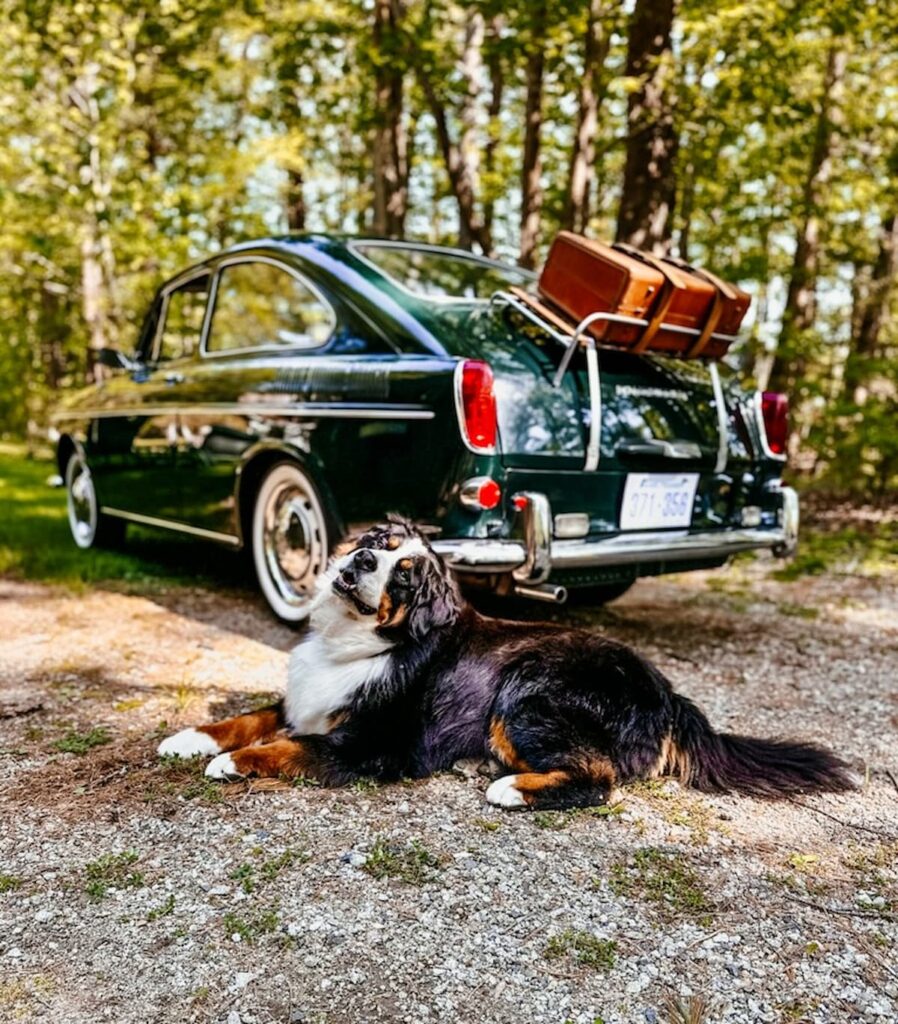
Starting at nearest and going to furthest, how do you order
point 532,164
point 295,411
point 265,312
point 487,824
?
point 487,824 → point 295,411 → point 265,312 → point 532,164

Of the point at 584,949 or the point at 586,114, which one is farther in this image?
the point at 586,114

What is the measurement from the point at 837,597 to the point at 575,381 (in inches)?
135

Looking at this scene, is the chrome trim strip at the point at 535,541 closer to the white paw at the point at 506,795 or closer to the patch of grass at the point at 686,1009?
the white paw at the point at 506,795

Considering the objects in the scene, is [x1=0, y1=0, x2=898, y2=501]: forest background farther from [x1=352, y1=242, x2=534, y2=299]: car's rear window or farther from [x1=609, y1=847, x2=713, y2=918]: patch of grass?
[x1=609, y1=847, x2=713, y2=918]: patch of grass

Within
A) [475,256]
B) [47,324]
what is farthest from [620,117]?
[47,324]

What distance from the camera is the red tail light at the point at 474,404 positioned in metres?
3.62

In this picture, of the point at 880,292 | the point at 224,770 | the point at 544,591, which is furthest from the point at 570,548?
the point at 880,292

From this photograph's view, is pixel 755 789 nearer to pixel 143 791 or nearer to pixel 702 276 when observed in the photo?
pixel 143 791

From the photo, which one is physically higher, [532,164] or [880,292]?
[532,164]

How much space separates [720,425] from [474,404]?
4.85 ft

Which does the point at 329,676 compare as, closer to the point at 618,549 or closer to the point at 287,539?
the point at 618,549

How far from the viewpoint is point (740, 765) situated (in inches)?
117

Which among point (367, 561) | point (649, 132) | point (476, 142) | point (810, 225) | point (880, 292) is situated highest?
point (476, 142)

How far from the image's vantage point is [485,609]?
5441mm
